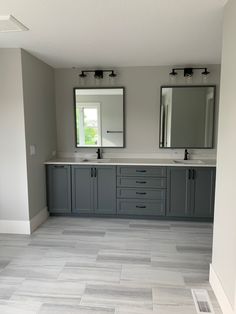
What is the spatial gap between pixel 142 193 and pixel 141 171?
33 centimetres

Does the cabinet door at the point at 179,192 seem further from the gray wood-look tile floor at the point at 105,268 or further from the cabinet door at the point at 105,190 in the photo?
the cabinet door at the point at 105,190

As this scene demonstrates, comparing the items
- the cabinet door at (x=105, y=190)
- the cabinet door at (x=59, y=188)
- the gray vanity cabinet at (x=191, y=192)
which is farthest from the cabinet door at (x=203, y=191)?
the cabinet door at (x=59, y=188)

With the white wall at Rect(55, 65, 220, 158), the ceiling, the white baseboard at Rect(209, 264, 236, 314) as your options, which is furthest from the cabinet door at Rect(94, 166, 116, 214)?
the white baseboard at Rect(209, 264, 236, 314)

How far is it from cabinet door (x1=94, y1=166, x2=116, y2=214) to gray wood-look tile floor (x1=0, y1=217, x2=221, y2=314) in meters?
0.26

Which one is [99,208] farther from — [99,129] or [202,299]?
[202,299]

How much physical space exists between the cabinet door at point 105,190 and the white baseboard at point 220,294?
1861 mm

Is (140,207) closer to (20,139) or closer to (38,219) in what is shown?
→ (38,219)

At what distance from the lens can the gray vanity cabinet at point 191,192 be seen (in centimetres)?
362

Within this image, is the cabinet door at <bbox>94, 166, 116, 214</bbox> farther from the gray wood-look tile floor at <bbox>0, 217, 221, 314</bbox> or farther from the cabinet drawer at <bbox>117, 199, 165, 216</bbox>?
the gray wood-look tile floor at <bbox>0, 217, 221, 314</bbox>

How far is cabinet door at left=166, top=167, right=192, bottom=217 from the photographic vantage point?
3646 mm

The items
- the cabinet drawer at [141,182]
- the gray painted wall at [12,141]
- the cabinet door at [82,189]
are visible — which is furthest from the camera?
the cabinet door at [82,189]

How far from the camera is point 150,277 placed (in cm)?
241

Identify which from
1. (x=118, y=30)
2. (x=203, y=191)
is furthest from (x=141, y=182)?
(x=118, y=30)

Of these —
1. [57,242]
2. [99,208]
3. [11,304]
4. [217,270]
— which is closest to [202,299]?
[217,270]
